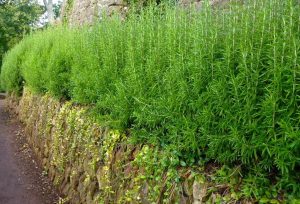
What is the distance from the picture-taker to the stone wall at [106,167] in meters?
2.66

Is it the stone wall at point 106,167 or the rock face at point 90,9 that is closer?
the stone wall at point 106,167

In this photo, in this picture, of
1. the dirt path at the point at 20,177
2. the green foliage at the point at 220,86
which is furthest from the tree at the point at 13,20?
the green foliage at the point at 220,86

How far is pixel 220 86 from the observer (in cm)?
229

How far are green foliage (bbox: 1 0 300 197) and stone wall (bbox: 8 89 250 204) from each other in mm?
177

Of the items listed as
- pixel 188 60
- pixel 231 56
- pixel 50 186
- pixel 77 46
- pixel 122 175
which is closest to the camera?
pixel 231 56

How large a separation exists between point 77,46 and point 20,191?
286 cm

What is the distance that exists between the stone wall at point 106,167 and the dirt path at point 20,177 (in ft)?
0.75

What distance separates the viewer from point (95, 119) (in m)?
4.43

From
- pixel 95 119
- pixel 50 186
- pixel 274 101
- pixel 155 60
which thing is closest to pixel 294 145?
pixel 274 101

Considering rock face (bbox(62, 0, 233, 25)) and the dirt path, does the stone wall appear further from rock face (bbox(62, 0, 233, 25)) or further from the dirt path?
rock face (bbox(62, 0, 233, 25))

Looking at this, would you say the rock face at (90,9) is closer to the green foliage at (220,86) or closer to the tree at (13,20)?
the green foliage at (220,86)

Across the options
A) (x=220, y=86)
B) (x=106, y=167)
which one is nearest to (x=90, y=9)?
(x=106, y=167)

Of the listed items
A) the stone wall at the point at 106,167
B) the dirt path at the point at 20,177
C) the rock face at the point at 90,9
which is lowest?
the dirt path at the point at 20,177

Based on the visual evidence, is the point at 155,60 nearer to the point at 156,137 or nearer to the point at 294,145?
the point at 156,137
